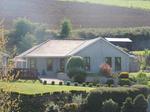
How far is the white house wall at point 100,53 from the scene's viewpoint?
6031cm

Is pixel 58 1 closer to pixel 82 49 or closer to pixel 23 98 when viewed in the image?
pixel 82 49

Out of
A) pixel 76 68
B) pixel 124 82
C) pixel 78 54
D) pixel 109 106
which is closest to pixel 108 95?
pixel 109 106

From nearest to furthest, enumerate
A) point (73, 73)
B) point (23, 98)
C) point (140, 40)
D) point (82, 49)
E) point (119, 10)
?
1. point (23, 98)
2. point (73, 73)
3. point (82, 49)
4. point (140, 40)
5. point (119, 10)

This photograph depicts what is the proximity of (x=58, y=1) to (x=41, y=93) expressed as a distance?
→ 2959 inches

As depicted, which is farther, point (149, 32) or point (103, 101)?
point (149, 32)

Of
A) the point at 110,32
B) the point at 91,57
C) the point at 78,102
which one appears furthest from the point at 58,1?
the point at 78,102

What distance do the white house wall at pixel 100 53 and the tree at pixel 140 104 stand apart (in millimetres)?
19672

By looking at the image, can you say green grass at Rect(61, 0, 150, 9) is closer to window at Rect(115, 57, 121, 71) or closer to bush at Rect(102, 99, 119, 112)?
window at Rect(115, 57, 121, 71)

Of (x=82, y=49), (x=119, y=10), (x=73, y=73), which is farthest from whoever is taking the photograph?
(x=119, y=10)

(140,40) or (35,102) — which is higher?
(140,40)

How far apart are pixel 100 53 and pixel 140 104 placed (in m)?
22.2

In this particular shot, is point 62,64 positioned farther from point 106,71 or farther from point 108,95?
point 108,95

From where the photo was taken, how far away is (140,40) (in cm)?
9344

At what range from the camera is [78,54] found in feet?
194
